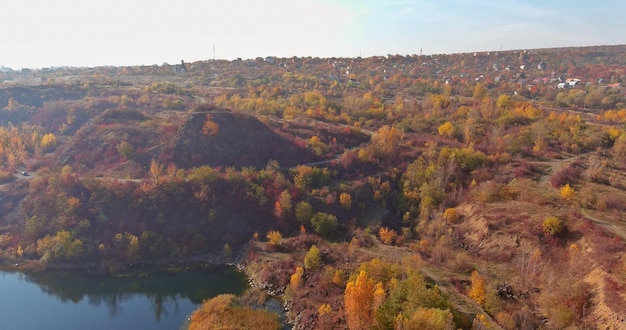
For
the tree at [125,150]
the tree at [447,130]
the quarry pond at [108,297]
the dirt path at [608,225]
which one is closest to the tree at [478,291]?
the dirt path at [608,225]

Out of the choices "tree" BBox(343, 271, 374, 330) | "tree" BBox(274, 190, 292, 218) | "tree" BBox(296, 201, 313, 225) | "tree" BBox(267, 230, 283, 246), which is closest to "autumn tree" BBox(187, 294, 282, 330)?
"tree" BBox(343, 271, 374, 330)

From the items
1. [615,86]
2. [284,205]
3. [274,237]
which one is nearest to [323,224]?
[284,205]

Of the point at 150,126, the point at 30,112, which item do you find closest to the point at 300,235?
the point at 150,126

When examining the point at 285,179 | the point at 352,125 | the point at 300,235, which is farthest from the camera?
the point at 352,125

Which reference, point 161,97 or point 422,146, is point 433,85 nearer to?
point 422,146

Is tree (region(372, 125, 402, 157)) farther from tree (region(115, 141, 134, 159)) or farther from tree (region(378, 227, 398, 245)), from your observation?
tree (region(115, 141, 134, 159))
